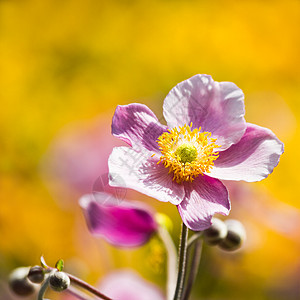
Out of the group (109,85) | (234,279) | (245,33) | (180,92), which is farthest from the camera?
(245,33)

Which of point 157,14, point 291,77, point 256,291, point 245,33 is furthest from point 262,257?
point 157,14

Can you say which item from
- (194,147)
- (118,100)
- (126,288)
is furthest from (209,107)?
A: (118,100)

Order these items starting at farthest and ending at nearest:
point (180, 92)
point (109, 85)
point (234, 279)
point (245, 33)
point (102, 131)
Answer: point (245, 33), point (109, 85), point (102, 131), point (234, 279), point (180, 92)

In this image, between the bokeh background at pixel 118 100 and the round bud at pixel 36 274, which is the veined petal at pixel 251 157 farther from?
the bokeh background at pixel 118 100

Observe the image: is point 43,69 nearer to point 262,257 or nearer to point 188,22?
point 188,22

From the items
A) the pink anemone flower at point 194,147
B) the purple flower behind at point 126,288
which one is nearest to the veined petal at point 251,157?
the pink anemone flower at point 194,147

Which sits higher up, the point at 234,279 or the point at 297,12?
the point at 297,12

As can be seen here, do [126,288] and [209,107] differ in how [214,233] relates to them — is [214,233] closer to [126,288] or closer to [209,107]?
[209,107]
